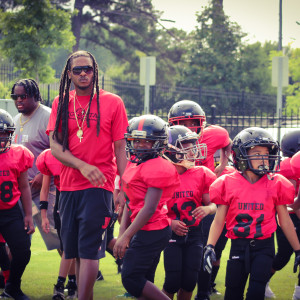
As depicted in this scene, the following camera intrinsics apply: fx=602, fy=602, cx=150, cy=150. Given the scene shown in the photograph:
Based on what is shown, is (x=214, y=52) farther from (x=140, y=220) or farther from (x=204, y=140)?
(x=140, y=220)

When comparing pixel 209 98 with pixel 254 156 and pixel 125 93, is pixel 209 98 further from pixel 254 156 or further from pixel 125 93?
pixel 254 156

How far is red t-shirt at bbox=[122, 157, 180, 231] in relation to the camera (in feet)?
14.4

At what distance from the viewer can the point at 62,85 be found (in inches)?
193

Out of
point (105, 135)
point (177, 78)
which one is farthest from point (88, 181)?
point (177, 78)

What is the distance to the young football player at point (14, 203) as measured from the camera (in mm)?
5395

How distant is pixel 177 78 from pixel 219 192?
27710 millimetres

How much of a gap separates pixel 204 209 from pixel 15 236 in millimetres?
1709

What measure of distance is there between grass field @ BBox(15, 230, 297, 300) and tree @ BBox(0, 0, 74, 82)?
1007cm

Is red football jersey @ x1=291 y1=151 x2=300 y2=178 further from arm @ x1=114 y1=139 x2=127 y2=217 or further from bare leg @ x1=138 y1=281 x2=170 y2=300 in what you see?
bare leg @ x1=138 y1=281 x2=170 y2=300

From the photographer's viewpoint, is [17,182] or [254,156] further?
[17,182]

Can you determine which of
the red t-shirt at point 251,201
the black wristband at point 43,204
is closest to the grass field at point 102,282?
the black wristband at point 43,204

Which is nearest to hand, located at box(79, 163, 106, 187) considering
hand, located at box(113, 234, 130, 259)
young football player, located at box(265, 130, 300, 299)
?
hand, located at box(113, 234, 130, 259)

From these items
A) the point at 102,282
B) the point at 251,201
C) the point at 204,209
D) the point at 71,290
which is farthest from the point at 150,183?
the point at 102,282

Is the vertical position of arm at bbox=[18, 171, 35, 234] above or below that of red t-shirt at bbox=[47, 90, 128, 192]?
below
